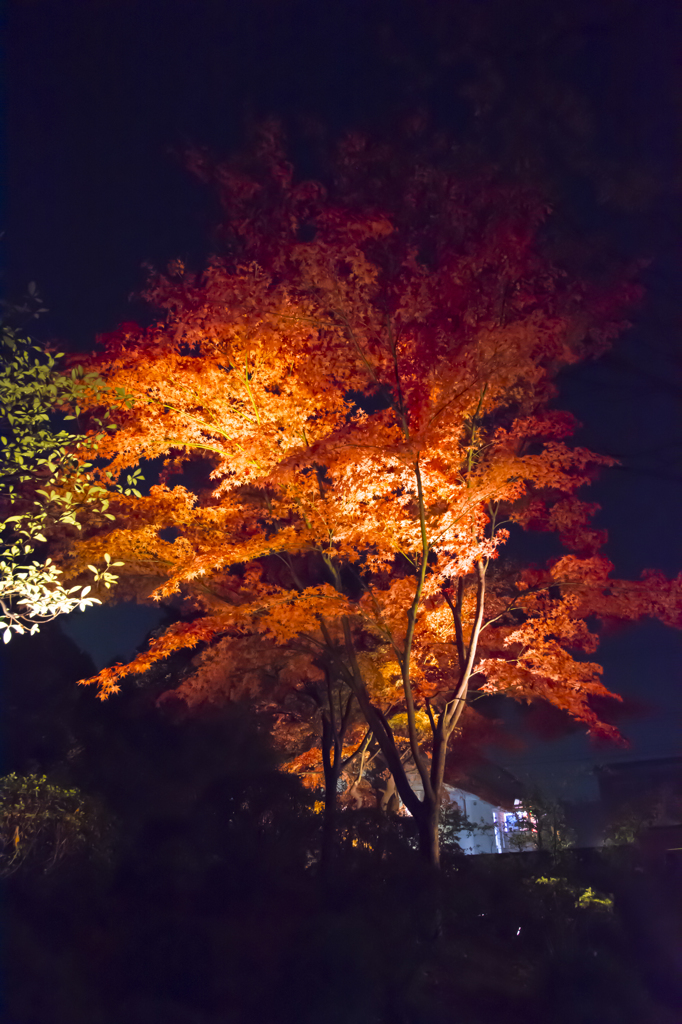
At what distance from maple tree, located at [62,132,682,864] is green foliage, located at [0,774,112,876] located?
201 centimetres

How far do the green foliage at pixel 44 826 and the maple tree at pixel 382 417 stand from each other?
6.61ft

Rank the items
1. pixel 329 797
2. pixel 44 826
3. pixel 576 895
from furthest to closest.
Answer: pixel 329 797 → pixel 44 826 → pixel 576 895

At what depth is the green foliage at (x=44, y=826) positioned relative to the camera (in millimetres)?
7494

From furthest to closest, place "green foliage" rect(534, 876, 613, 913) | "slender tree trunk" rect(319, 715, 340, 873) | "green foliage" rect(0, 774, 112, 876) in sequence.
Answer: "slender tree trunk" rect(319, 715, 340, 873), "green foliage" rect(0, 774, 112, 876), "green foliage" rect(534, 876, 613, 913)

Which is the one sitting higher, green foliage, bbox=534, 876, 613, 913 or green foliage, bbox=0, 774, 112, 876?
green foliage, bbox=0, 774, 112, 876

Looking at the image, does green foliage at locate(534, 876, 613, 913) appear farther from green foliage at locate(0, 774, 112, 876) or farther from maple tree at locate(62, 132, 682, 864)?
green foliage at locate(0, 774, 112, 876)

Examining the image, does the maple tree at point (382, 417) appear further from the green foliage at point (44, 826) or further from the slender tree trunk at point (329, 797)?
the green foliage at point (44, 826)

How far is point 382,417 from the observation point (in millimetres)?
7379

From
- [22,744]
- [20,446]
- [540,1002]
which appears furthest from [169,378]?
[22,744]

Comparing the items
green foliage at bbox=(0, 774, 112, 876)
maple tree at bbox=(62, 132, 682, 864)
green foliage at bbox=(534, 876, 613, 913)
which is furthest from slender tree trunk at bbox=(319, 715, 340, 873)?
green foliage at bbox=(0, 774, 112, 876)

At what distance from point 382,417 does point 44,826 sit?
21.5ft

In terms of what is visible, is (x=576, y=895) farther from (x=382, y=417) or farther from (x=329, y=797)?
(x=382, y=417)

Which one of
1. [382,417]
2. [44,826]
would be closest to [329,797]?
[44,826]

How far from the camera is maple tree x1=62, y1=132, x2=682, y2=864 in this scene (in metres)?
6.86
